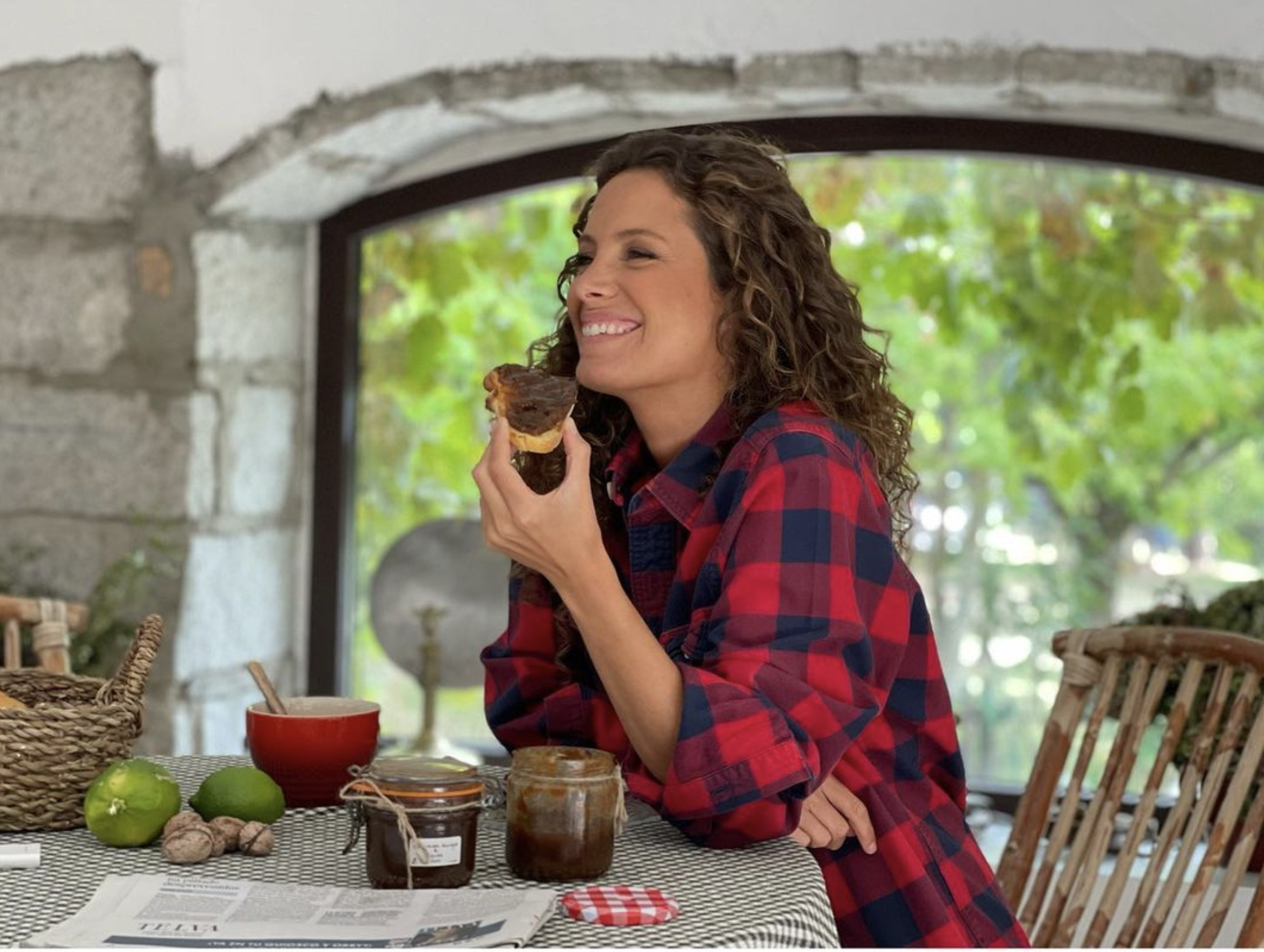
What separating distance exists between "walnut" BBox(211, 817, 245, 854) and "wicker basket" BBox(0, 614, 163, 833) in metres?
0.14

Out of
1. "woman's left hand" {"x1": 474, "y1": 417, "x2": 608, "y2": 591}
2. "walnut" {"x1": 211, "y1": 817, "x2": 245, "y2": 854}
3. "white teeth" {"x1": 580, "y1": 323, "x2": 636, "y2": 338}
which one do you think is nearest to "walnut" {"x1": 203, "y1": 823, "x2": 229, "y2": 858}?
"walnut" {"x1": 211, "y1": 817, "x2": 245, "y2": 854}

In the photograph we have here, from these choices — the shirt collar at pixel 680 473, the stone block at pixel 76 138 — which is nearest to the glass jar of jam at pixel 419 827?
the shirt collar at pixel 680 473

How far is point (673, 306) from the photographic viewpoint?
171cm

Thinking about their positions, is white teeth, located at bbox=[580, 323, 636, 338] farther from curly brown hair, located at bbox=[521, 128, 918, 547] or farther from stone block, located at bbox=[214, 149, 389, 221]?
stone block, located at bbox=[214, 149, 389, 221]

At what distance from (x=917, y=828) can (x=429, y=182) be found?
1963mm

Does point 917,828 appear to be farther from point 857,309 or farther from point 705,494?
point 857,309

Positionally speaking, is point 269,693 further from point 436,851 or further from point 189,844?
point 436,851

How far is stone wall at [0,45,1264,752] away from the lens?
2.94 meters

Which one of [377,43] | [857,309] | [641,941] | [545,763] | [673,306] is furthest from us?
[377,43]

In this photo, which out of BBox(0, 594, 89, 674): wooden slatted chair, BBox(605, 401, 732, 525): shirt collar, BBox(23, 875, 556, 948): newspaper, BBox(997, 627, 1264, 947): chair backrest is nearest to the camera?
BBox(23, 875, 556, 948): newspaper

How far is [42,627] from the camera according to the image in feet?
7.62

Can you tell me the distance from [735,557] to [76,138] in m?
1.97

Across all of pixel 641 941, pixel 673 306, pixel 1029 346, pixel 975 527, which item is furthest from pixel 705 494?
pixel 975 527

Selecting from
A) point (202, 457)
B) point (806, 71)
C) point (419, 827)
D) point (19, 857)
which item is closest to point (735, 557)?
point (419, 827)
